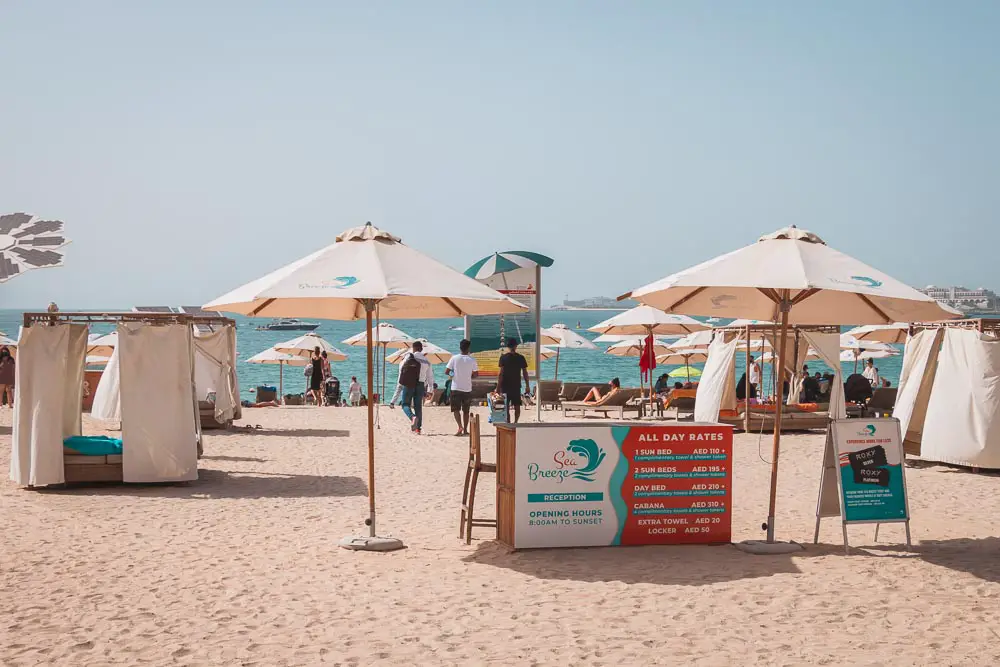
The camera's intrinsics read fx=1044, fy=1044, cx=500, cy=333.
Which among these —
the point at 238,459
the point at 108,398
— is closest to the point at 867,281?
the point at 238,459

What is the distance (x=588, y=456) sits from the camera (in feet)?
25.7

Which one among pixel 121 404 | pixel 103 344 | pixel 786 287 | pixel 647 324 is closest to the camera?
pixel 786 287

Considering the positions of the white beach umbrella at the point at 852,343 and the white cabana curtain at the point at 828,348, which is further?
the white beach umbrella at the point at 852,343

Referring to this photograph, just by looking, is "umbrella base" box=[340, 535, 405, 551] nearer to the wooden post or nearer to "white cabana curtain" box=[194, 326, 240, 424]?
"white cabana curtain" box=[194, 326, 240, 424]

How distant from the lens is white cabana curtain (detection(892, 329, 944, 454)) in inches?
552

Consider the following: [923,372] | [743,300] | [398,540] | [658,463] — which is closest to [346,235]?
[398,540]

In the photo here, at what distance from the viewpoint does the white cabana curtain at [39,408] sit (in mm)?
11008

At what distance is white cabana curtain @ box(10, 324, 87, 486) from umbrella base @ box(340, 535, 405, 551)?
462cm

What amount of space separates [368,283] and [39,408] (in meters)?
5.33

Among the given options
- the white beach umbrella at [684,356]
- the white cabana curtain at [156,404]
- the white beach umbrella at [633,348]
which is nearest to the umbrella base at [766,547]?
the white cabana curtain at [156,404]

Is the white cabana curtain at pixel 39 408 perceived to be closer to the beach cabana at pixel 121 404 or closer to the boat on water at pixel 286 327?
the beach cabana at pixel 121 404

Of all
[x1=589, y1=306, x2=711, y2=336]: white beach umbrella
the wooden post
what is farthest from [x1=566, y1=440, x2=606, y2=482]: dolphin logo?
[x1=589, y1=306, x2=711, y2=336]: white beach umbrella

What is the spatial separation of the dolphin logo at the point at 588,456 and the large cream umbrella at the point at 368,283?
1137mm

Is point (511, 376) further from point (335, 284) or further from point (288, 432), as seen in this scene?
point (335, 284)
